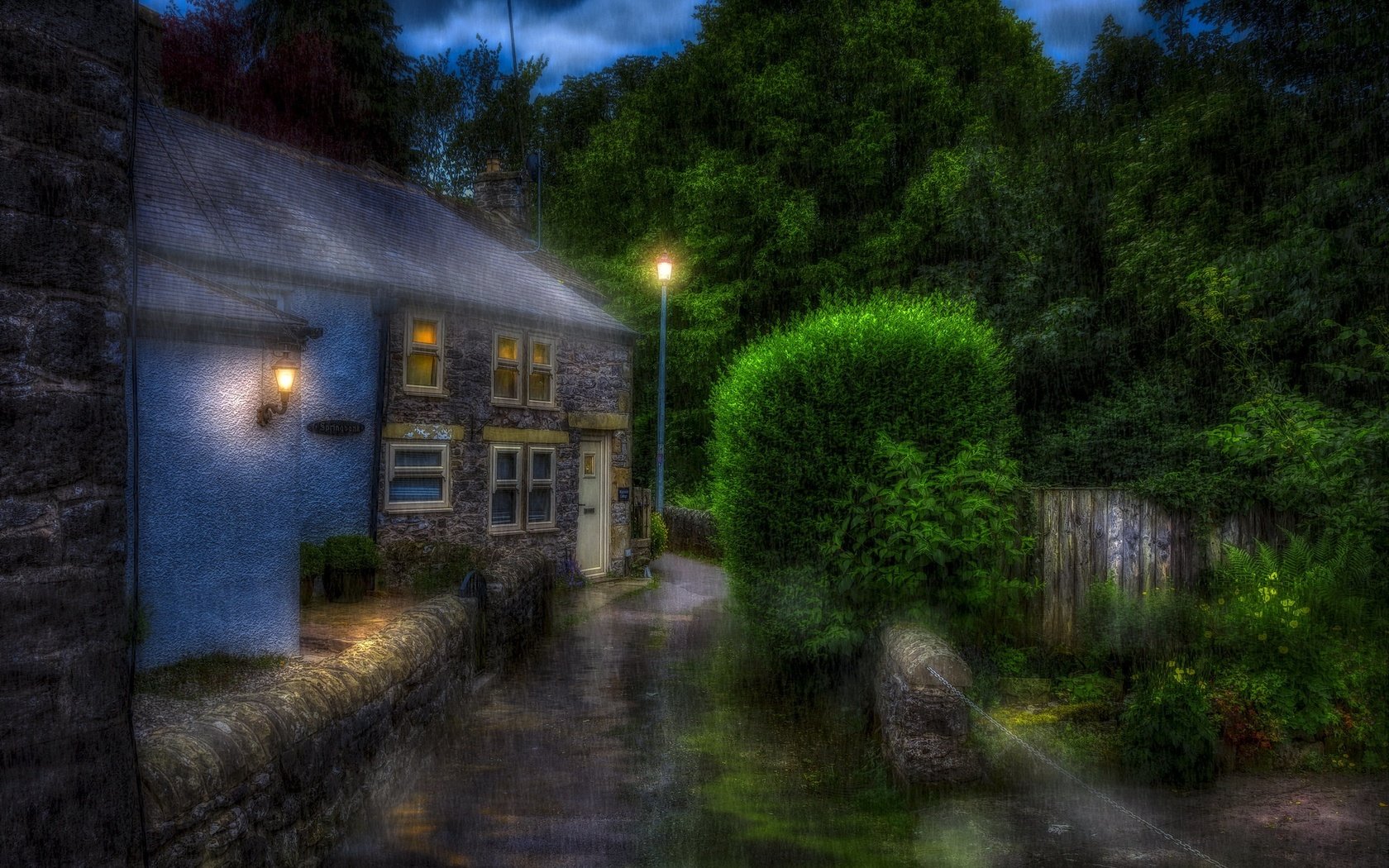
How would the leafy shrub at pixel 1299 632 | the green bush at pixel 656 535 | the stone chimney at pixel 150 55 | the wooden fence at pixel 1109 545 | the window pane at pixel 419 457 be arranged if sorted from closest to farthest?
the leafy shrub at pixel 1299 632 → the wooden fence at pixel 1109 545 → the stone chimney at pixel 150 55 → the window pane at pixel 419 457 → the green bush at pixel 656 535

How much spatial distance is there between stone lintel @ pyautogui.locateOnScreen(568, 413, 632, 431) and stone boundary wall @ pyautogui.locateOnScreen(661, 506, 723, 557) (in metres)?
4.71

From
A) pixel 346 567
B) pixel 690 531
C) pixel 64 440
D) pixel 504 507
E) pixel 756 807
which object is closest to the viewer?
pixel 64 440

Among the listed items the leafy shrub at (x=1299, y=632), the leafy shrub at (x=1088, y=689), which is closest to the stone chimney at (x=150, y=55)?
the leafy shrub at (x=1088, y=689)

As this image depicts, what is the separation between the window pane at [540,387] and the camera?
18312 mm

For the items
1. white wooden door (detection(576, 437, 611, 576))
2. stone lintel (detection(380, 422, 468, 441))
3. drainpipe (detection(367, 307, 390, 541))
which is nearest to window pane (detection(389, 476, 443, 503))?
drainpipe (detection(367, 307, 390, 541))

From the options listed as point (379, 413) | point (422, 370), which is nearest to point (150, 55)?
point (422, 370)

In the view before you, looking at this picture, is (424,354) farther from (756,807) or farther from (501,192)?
(756,807)

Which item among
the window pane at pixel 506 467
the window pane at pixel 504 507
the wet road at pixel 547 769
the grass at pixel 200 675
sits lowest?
the wet road at pixel 547 769

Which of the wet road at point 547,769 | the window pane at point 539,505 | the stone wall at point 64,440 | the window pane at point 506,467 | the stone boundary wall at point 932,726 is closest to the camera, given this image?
the stone wall at point 64,440

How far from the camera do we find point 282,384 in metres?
9.71

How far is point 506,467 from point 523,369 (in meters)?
1.91

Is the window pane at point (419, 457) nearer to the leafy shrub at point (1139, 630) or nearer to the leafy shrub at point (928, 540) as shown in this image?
the leafy shrub at point (928, 540)

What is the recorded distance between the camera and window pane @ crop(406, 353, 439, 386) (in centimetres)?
1609

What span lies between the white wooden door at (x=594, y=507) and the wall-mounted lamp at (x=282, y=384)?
901 cm
